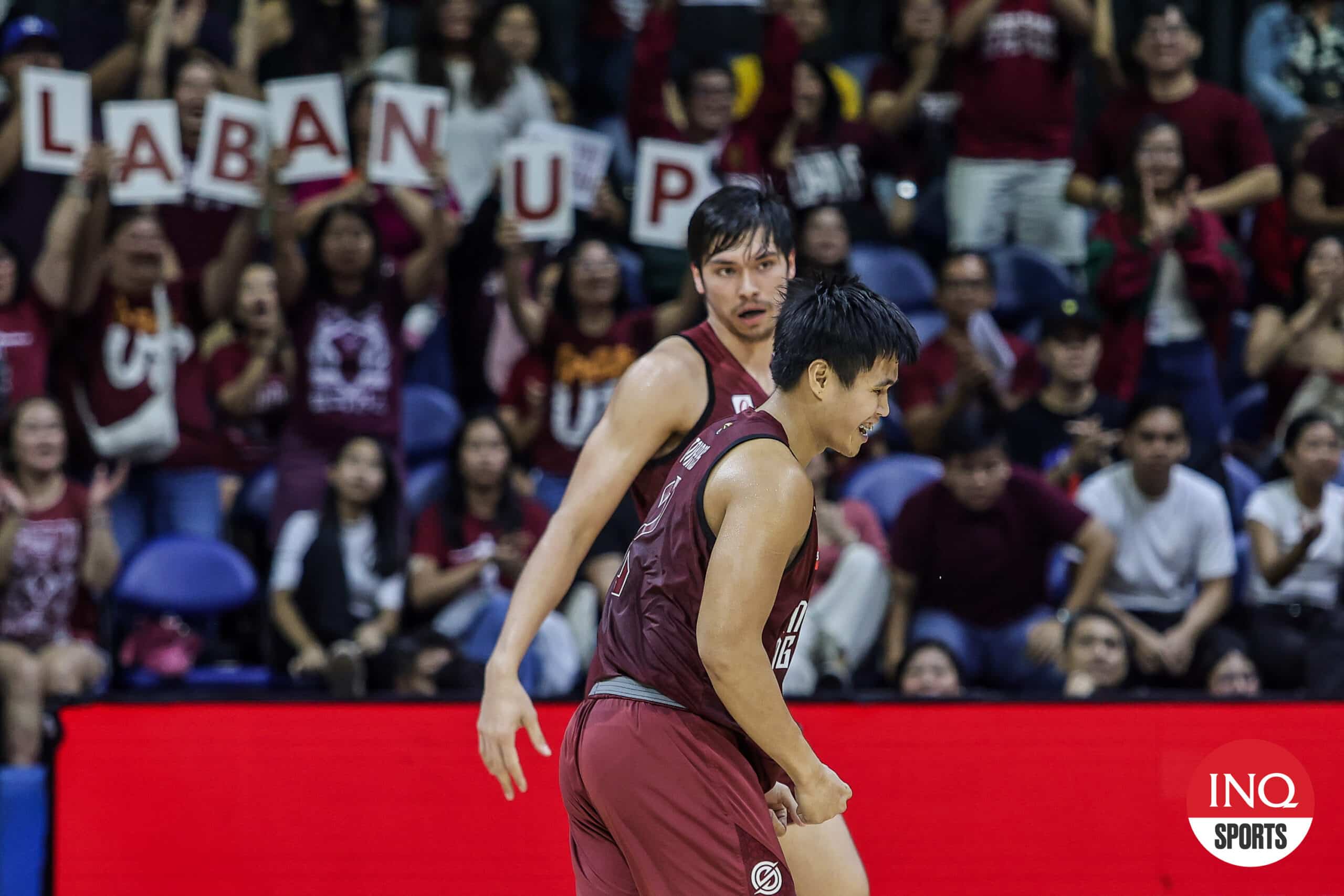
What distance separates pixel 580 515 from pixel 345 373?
11.5 ft

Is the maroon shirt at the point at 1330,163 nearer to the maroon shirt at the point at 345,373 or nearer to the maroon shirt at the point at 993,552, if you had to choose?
the maroon shirt at the point at 993,552

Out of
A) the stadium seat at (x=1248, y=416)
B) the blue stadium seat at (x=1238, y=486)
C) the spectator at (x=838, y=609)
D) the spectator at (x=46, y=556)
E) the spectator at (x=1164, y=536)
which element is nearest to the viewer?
the spectator at (x=46, y=556)

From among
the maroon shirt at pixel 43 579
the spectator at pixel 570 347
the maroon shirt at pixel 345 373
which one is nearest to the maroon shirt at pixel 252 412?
the maroon shirt at pixel 345 373

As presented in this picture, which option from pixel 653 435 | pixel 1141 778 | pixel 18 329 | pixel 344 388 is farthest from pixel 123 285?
pixel 1141 778

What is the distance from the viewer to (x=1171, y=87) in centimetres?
739

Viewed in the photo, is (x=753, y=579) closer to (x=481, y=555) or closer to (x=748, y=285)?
(x=748, y=285)

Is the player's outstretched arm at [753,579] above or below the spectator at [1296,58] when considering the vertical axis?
below

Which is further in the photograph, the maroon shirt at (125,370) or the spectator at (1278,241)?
the spectator at (1278,241)

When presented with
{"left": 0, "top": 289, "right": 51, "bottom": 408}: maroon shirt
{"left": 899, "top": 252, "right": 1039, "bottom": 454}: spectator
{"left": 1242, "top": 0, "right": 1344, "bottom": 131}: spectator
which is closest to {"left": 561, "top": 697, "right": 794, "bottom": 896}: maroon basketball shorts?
{"left": 899, "top": 252, "right": 1039, "bottom": 454}: spectator

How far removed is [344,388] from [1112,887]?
3.81 m

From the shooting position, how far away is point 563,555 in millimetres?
3441

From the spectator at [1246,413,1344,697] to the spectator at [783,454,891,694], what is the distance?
146 cm

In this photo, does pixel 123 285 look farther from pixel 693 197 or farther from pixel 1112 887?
pixel 1112 887

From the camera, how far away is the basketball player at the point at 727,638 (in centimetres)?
268
